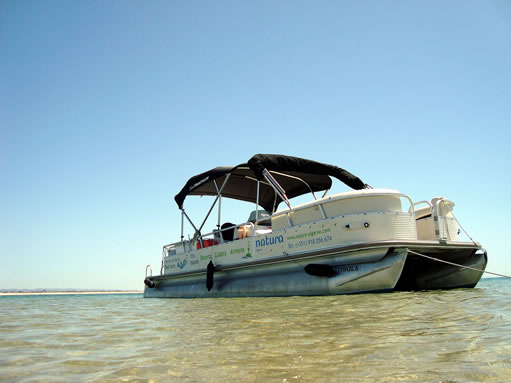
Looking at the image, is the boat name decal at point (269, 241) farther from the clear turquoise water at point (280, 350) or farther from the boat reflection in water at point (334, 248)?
the clear turquoise water at point (280, 350)

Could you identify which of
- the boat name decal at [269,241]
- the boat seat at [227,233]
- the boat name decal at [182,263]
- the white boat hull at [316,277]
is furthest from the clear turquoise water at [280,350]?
the boat name decal at [182,263]

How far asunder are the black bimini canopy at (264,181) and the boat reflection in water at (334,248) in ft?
0.11

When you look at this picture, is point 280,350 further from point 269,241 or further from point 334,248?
point 269,241

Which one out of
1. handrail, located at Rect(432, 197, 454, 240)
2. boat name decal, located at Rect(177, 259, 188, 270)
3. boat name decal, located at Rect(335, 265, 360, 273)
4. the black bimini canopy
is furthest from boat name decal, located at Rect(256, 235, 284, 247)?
boat name decal, located at Rect(177, 259, 188, 270)

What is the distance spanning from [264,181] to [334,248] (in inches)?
217

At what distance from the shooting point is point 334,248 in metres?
7.93

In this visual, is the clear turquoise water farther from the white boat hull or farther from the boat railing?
A: the boat railing

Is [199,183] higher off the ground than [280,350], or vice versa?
[199,183]

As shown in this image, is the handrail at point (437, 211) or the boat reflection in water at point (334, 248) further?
the handrail at point (437, 211)

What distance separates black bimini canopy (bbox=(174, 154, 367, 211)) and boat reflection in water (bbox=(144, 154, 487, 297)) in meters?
0.03

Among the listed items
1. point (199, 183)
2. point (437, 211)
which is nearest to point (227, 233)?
point (199, 183)

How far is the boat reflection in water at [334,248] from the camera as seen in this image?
7.69 meters

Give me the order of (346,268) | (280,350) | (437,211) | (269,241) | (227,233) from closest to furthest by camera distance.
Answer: (280,350), (346,268), (437,211), (269,241), (227,233)

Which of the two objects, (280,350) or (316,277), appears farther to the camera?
(316,277)
